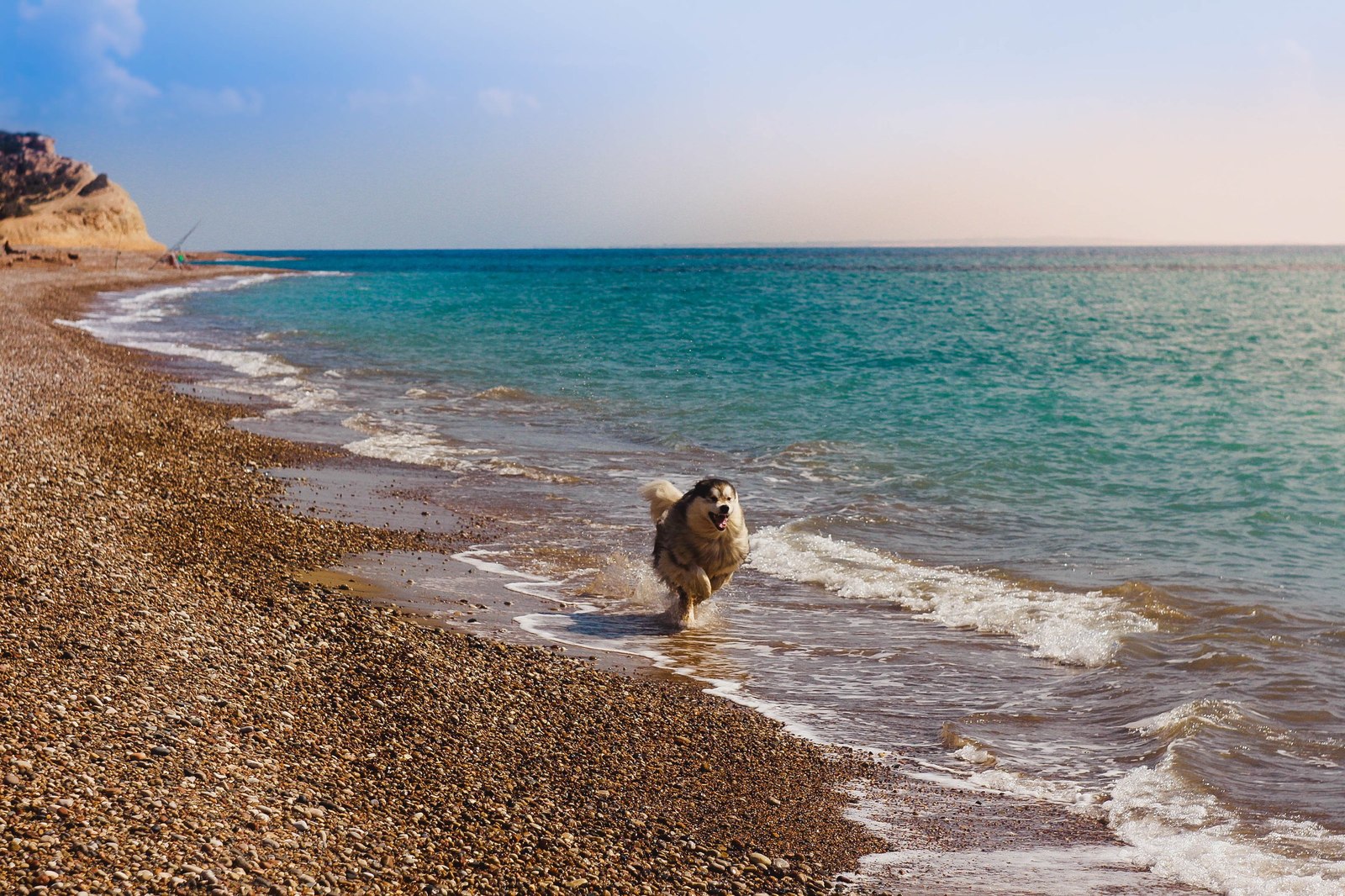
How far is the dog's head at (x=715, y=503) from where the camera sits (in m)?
10.0

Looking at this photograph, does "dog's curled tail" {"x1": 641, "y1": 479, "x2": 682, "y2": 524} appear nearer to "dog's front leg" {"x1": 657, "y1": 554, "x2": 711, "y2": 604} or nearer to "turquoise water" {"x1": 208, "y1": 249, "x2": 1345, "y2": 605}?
"dog's front leg" {"x1": 657, "y1": 554, "x2": 711, "y2": 604}

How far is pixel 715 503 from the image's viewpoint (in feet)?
32.9

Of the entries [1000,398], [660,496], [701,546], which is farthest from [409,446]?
[1000,398]

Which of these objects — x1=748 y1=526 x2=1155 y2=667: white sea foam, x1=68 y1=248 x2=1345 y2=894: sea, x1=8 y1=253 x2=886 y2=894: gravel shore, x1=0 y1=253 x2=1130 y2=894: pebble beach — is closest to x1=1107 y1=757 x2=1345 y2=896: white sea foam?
x1=68 y1=248 x2=1345 y2=894: sea

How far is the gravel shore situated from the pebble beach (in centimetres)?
2

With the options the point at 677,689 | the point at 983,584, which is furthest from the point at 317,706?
the point at 983,584

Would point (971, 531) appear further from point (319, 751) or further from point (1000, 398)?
point (1000, 398)

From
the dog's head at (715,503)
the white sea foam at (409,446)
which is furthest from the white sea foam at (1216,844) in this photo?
the white sea foam at (409,446)

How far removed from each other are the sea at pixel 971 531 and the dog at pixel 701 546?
1.28 feet

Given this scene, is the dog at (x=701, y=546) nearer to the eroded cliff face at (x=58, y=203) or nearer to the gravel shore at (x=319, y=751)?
the gravel shore at (x=319, y=751)

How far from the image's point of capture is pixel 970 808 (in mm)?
6566

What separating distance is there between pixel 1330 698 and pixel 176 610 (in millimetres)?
8694

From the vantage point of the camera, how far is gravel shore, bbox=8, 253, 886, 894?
4816 mm

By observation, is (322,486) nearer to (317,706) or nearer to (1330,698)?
(317,706)
